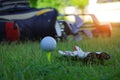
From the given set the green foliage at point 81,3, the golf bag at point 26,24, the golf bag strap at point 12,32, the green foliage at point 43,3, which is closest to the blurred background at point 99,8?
the green foliage at point 81,3

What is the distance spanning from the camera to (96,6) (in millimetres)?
11531

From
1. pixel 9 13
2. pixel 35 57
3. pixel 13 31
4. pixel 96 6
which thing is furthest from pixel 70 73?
pixel 96 6

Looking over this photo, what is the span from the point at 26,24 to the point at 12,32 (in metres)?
0.36

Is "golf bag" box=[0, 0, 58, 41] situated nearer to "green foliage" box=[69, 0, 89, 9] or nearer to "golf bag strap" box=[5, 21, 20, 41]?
"golf bag strap" box=[5, 21, 20, 41]

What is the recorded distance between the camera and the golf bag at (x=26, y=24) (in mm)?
4812

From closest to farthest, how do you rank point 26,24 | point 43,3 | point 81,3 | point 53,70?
point 53,70 < point 26,24 < point 43,3 < point 81,3

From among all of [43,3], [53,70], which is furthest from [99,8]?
[53,70]

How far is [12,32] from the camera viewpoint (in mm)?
4770

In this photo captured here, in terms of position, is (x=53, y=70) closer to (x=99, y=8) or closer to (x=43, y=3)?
(x=43, y=3)

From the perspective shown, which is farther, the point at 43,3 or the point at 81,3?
the point at 81,3

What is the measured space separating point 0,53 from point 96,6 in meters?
8.55

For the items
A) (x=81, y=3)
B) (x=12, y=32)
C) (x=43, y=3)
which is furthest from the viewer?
(x=81, y=3)

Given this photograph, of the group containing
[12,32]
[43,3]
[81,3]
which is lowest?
[81,3]

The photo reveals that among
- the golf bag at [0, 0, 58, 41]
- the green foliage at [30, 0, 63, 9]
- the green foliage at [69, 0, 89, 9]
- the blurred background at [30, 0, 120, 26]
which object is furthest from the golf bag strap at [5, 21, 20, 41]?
the green foliage at [69, 0, 89, 9]
